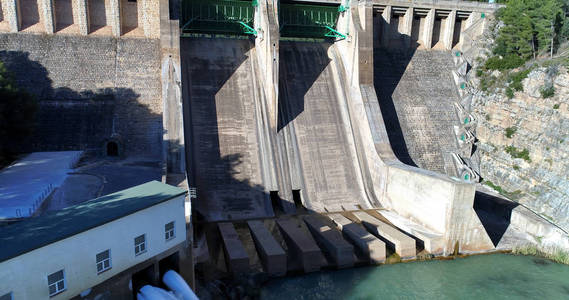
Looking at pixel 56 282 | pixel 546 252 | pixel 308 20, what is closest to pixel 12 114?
pixel 56 282

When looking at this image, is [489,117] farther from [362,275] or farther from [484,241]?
[362,275]

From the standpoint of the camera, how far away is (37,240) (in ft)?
30.0

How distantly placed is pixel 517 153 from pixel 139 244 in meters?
19.5

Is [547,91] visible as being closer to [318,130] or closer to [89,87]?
[318,130]

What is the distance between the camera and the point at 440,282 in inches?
629

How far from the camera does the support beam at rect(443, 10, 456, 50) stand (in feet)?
93.6

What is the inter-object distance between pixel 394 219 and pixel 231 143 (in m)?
8.87

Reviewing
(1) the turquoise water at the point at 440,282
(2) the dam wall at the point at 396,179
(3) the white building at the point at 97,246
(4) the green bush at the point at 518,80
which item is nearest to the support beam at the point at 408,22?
(2) the dam wall at the point at 396,179

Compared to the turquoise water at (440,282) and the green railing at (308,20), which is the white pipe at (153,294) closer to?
the turquoise water at (440,282)

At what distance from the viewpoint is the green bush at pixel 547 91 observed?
2108cm

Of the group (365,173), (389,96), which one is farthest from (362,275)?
(389,96)

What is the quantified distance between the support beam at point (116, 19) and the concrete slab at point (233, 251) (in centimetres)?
1326

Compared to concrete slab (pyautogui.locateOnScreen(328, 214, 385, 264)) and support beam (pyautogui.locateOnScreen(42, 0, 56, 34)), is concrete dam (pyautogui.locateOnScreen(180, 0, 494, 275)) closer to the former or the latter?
concrete slab (pyautogui.locateOnScreen(328, 214, 385, 264))

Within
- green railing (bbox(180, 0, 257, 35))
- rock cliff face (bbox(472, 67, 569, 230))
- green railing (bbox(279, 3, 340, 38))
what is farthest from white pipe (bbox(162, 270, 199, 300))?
green railing (bbox(279, 3, 340, 38))
